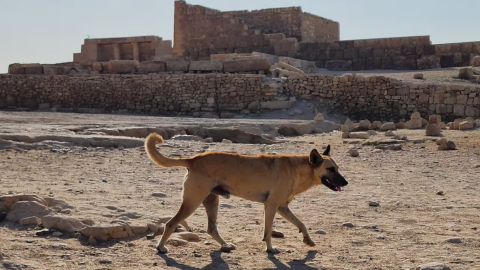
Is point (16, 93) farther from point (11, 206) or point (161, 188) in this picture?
point (11, 206)

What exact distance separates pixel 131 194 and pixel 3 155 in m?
3.17

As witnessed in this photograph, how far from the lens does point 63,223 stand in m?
5.66

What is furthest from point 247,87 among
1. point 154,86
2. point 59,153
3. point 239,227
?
point 239,227

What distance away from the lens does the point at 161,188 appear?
27.2 feet

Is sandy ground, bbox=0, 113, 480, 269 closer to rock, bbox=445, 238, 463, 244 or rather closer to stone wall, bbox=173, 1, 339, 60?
rock, bbox=445, 238, 463, 244

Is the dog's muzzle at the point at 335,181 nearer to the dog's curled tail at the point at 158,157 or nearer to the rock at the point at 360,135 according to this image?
the dog's curled tail at the point at 158,157

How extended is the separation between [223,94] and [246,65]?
1485 millimetres

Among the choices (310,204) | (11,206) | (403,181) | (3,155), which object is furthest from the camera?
(3,155)

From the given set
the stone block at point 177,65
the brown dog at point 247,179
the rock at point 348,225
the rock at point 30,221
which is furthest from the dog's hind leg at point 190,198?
the stone block at point 177,65

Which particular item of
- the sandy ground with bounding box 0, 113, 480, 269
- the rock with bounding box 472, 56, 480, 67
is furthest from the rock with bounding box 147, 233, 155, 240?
the rock with bounding box 472, 56, 480, 67

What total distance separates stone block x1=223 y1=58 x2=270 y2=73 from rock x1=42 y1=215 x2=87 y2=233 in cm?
1705

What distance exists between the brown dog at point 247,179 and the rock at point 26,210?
4.38ft

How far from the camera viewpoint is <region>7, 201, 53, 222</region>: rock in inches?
234

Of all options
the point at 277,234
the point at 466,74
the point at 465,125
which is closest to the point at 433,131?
the point at 465,125
